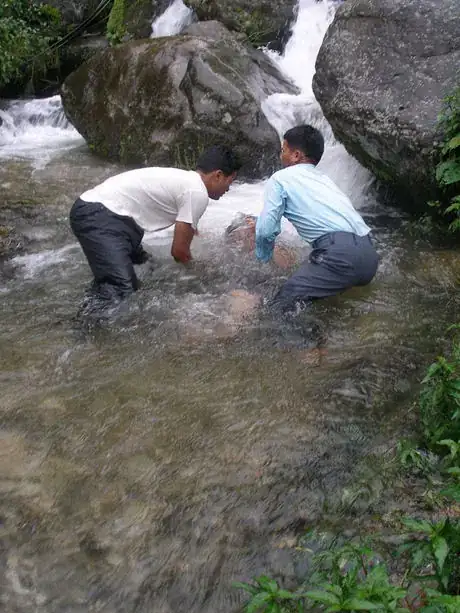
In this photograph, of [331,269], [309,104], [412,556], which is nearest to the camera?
[412,556]

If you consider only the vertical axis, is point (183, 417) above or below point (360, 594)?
below

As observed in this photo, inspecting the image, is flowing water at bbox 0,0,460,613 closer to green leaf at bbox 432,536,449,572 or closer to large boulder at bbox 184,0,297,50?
green leaf at bbox 432,536,449,572

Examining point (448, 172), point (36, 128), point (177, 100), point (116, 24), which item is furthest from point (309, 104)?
point (116, 24)

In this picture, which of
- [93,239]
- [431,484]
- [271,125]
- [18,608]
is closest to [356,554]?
[431,484]

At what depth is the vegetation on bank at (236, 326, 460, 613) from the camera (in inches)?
74.7

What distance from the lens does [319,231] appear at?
15.2 ft

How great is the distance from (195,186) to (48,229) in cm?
299

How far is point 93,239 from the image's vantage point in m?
4.71

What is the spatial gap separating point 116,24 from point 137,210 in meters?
10.3

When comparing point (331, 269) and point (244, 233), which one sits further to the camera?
point (244, 233)

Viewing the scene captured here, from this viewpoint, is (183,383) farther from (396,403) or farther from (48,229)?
(48,229)

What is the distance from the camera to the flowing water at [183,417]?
270 centimetres

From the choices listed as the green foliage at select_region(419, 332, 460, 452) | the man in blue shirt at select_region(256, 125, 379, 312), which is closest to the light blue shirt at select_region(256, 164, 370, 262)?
the man in blue shirt at select_region(256, 125, 379, 312)

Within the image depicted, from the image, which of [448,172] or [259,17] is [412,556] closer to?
[448,172]
